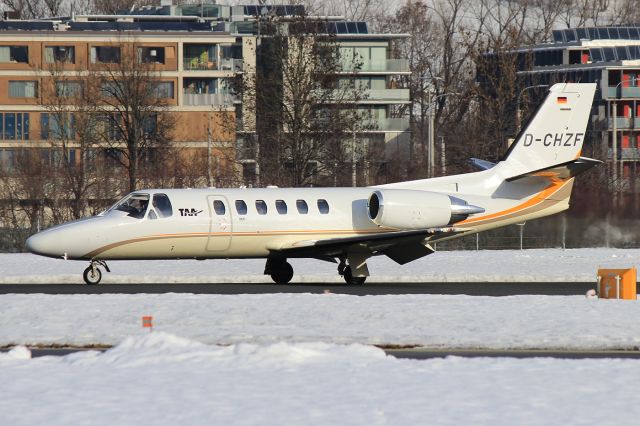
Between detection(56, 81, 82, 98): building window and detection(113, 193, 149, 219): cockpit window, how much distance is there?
4648 cm

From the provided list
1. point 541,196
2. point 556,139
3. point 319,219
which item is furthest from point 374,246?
point 556,139

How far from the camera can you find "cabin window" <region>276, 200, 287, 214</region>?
2970cm

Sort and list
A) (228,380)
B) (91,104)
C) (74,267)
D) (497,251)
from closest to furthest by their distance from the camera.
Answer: (228,380) < (74,267) < (497,251) < (91,104)

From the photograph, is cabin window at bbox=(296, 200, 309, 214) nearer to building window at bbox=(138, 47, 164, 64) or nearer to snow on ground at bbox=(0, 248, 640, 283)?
snow on ground at bbox=(0, 248, 640, 283)

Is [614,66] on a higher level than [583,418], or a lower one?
higher

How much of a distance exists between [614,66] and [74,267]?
291 feet

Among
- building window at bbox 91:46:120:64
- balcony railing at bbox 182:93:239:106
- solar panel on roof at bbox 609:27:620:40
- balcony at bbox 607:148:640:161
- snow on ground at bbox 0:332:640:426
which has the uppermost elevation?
solar panel on roof at bbox 609:27:620:40

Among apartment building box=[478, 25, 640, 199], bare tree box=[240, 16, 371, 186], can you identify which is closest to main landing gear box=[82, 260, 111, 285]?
bare tree box=[240, 16, 371, 186]

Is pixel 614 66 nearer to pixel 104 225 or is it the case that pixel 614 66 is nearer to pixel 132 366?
pixel 104 225

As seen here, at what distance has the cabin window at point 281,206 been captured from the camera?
29.7 meters

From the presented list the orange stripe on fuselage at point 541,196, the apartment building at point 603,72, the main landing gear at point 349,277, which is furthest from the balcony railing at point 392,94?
the main landing gear at point 349,277

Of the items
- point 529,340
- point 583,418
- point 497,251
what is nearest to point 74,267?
point 497,251

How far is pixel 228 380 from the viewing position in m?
13.9

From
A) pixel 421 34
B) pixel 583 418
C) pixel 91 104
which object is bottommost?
pixel 583 418
